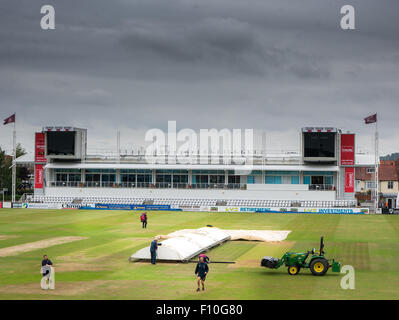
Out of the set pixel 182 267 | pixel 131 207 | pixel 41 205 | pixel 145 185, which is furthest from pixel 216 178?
pixel 182 267

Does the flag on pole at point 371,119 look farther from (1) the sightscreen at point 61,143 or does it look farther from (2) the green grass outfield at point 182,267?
(1) the sightscreen at point 61,143

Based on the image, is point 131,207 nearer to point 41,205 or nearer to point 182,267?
point 41,205

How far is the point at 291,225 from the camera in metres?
58.1

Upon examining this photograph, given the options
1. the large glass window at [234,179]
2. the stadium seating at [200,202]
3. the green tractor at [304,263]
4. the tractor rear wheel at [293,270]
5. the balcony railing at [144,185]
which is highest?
the large glass window at [234,179]

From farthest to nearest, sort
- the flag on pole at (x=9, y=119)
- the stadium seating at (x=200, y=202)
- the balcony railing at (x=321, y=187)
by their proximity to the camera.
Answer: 1. the balcony railing at (x=321, y=187)
2. the flag on pole at (x=9, y=119)
3. the stadium seating at (x=200, y=202)

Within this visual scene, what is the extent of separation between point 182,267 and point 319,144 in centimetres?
5791

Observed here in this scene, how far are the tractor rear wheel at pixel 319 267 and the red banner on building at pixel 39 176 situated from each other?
77.0 meters

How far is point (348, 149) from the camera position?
86562 millimetres

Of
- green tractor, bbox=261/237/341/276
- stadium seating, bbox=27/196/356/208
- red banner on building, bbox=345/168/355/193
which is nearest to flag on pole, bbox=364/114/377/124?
red banner on building, bbox=345/168/355/193

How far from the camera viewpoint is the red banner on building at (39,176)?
97812 millimetres

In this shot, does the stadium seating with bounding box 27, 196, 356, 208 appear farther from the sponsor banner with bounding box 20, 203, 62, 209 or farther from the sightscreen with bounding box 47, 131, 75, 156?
the sightscreen with bounding box 47, 131, 75, 156

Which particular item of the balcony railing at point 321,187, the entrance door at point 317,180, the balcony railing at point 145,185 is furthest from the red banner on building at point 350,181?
the balcony railing at point 145,185

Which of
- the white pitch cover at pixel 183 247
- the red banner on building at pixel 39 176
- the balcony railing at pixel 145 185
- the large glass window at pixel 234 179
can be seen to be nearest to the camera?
the white pitch cover at pixel 183 247
